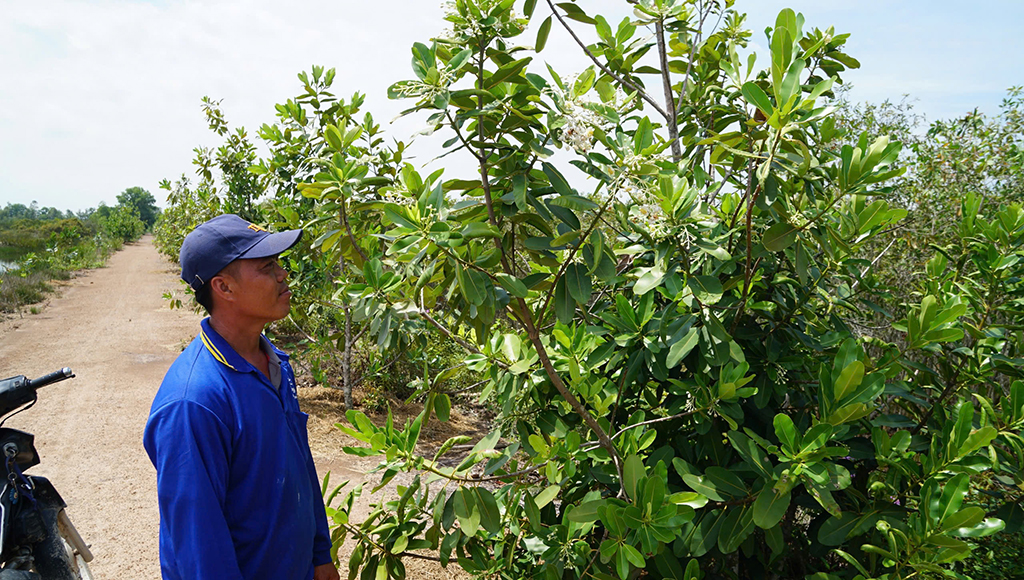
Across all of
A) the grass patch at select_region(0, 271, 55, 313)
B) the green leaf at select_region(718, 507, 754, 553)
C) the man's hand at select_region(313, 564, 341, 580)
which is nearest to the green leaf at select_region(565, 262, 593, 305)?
the green leaf at select_region(718, 507, 754, 553)

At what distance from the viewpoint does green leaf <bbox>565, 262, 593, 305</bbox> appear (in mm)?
1954

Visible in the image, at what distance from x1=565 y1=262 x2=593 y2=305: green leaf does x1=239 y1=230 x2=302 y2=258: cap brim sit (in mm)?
976

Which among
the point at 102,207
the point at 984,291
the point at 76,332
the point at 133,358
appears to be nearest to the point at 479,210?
the point at 984,291

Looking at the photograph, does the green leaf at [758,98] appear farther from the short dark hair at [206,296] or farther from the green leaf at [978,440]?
the short dark hair at [206,296]

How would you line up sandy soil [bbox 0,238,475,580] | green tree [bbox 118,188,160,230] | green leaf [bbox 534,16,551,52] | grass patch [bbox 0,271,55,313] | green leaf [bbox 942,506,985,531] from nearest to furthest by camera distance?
green leaf [bbox 942,506,985,531] < green leaf [bbox 534,16,551,52] < sandy soil [bbox 0,238,475,580] < grass patch [bbox 0,271,55,313] < green tree [bbox 118,188,160,230]

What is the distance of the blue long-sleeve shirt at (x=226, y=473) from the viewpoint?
5.72 ft

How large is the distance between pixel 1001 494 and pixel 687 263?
4.91ft

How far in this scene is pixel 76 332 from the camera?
38.0 ft

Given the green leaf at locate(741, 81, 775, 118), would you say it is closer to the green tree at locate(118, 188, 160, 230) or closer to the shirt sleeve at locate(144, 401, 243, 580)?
the shirt sleeve at locate(144, 401, 243, 580)

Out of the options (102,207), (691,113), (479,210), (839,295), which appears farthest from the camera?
(102,207)

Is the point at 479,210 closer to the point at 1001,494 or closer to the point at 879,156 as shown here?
the point at 879,156

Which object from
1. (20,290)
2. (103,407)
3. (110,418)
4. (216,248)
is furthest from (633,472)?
(20,290)

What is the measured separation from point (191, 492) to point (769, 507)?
1634mm

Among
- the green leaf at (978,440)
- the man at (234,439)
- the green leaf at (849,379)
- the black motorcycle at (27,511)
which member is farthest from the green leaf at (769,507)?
the black motorcycle at (27,511)
